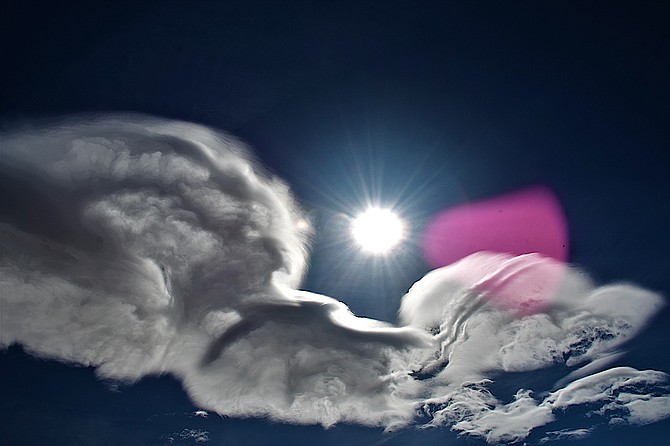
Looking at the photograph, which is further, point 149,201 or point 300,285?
point 300,285

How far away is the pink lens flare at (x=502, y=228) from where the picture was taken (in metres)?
7.32

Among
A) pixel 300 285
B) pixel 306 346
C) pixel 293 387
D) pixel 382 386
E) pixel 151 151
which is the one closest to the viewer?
pixel 151 151

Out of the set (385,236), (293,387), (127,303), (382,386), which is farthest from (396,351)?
(127,303)

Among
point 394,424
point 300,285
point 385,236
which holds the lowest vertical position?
point 394,424

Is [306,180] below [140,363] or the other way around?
the other way around

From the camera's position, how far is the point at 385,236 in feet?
26.5

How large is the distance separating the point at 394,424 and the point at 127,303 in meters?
11.5

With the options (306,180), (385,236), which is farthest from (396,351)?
(306,180)

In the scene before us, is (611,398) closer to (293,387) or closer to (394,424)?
(394,424)

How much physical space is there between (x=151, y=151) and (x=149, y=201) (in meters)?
1.38

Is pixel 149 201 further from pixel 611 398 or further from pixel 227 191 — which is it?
pixel 611 398

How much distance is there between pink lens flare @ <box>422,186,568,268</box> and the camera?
7320 millimetres

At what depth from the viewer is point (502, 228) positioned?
7.81m

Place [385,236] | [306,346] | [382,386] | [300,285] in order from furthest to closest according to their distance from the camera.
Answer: [382,386], [306,346], [300,285], [385,236]
